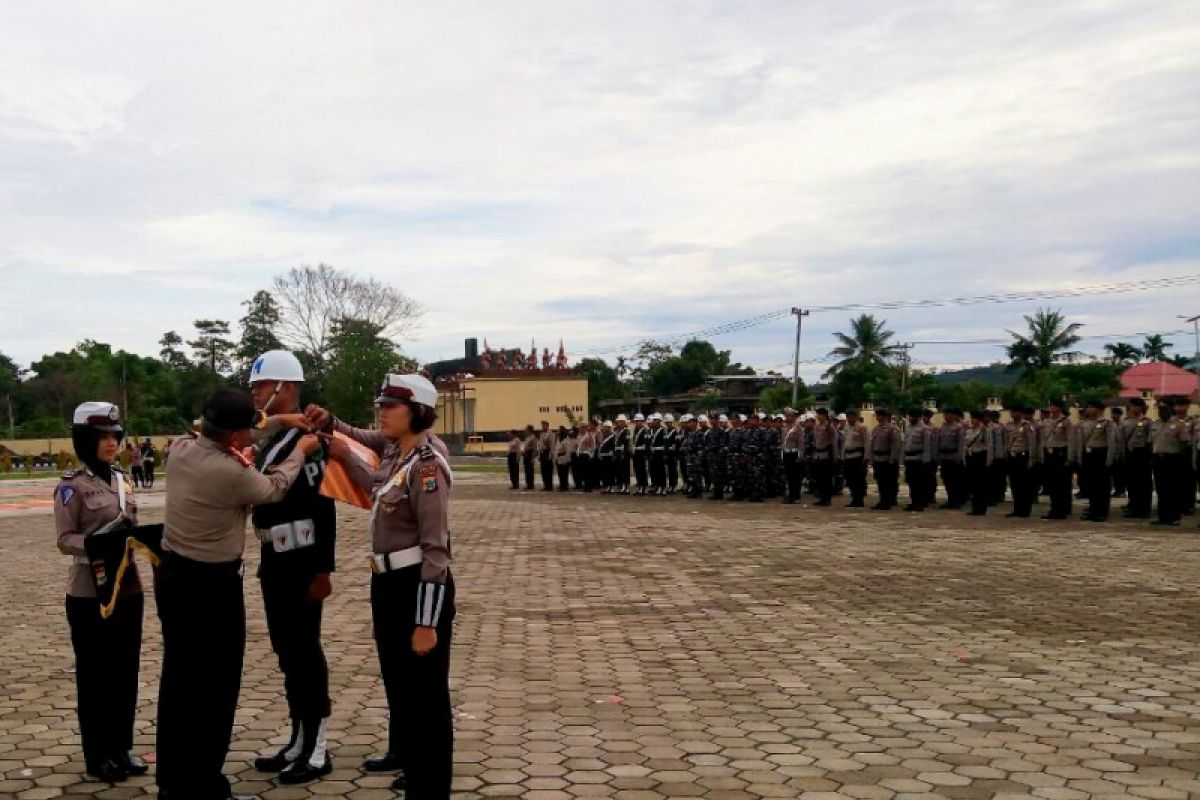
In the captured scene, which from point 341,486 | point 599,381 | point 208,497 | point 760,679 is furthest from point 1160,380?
point 599,381

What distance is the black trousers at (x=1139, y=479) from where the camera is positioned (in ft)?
56.9

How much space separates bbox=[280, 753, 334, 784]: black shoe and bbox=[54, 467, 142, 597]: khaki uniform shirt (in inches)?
47.7

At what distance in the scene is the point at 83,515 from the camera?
211 inches

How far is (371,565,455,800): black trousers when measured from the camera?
416 centimetres

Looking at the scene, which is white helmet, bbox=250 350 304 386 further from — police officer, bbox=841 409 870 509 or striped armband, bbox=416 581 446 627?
police officer, bbox=841 409 870 509

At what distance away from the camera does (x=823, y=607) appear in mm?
9312

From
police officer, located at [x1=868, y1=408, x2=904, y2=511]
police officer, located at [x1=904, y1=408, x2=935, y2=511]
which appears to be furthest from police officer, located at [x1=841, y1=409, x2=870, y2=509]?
police officer, located at [x1=904, y1=408, x2=935, y2=511]

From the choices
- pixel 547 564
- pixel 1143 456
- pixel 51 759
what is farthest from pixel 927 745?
pixel 1143 456

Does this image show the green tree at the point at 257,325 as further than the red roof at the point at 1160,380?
Yes

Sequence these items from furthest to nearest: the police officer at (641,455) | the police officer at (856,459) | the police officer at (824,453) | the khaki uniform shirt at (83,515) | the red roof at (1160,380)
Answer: the red roof at (1160,380) → the police officer at (641,455) → the police officer at (824,453) → the police officer at (856,459) → the khaki uniform shirt at (83,515)

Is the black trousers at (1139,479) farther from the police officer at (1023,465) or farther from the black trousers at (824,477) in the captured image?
the black trousers at (824,477)

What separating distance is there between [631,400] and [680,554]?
6656cm

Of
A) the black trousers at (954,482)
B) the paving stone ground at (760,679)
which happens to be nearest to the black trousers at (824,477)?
the black trousers at (954,482)

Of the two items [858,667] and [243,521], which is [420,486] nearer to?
[243,521]
